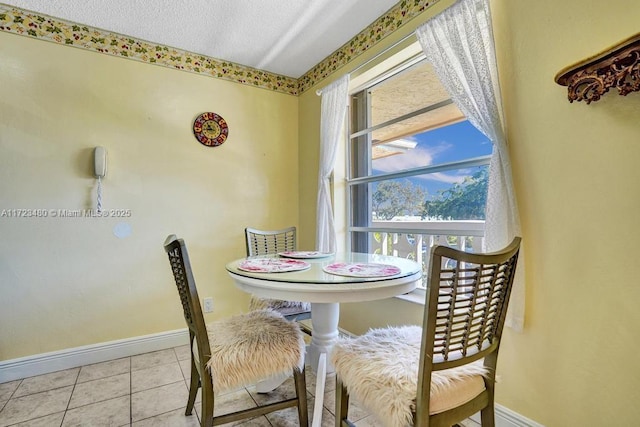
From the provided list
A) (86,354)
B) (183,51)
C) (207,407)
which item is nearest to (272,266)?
(207,407)

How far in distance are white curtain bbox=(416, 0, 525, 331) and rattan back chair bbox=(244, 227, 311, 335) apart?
3.63ft

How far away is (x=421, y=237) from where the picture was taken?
2082 mm

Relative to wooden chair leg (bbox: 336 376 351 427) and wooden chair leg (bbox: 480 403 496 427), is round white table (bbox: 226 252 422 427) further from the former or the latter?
wooden chair leg (bbox: 480 403 496 427)

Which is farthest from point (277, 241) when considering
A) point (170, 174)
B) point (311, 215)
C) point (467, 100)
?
point (467, 100)

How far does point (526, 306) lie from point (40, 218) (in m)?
2.89

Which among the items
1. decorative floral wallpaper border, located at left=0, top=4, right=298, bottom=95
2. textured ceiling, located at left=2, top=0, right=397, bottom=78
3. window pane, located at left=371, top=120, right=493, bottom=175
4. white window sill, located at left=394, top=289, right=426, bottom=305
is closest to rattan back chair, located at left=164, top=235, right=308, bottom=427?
white window sill, located at left=394, top=289, right=426, bottom=305

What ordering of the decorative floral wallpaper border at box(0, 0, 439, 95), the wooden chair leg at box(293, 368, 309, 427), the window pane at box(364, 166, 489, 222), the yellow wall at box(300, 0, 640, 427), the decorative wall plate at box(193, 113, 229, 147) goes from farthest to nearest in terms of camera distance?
the decorative wall plate at box(193, 113, 229, 147) < the decorative floral wallpaper border at box(0, 0, 439, 95) < the window pane at box(364, 166, 489, 222) < the wooden chair leg at box(293, 368, 309, 427) < the yellow wall at box(300, 0, 640, 427)

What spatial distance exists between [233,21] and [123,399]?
248cm

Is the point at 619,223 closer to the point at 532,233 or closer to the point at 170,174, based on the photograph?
the point at 532,233

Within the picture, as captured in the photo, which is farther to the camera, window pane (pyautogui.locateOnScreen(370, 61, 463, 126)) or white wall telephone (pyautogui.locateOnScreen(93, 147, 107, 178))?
white wall telephone (pyautogui.locateOnScreen(93, 147, 107, 178))

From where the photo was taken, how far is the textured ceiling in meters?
1.97

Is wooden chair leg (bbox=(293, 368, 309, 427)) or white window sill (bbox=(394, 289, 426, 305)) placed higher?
white window sill (bbox=(394, 289, 426, 305))

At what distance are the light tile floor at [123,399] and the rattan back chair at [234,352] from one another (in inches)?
14.1

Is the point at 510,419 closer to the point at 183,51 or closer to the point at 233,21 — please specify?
the point at 233,21
